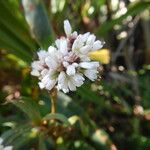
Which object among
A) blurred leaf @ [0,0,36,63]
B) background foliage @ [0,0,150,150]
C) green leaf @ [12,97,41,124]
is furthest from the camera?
blurred leaf @ [0,0,36,63]

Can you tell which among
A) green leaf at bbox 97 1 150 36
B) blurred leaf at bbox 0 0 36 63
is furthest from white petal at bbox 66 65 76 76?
green leaf at bbox 97 1 150 36

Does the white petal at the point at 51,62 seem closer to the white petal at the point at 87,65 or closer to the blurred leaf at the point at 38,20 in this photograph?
the white petal at the point at 87,65

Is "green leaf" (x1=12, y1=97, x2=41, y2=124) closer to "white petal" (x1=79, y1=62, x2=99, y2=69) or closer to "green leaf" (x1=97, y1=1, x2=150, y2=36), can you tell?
"white petal" (x1=79, y1=62, x2=99, y2=69)

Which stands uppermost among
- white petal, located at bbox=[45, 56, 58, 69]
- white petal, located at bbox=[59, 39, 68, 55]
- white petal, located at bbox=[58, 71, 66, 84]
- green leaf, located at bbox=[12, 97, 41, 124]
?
green leaf, located at bbox=[12, 97, 41, 124]

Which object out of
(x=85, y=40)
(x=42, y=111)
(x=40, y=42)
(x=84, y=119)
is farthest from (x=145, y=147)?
(x=85, y=40)

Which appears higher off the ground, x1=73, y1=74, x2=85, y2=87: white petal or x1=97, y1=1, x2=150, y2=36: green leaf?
x1=97, y1=1, x2=150, y2=36: green leaf

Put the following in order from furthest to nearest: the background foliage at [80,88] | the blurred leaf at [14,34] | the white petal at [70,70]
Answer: the blurred leaf at [14,34]
the background foliage at [80,88]
the white petal at [70,70]

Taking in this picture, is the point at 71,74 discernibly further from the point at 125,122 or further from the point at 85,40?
the point at 125,122

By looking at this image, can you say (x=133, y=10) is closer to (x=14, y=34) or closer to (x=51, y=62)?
(x=14, y=34)

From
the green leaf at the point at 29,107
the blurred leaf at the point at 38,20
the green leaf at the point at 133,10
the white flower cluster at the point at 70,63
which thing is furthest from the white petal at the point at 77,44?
the green leaf at the point at 133,10
